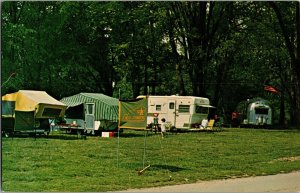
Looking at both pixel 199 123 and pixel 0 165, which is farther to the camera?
pixel 199 123

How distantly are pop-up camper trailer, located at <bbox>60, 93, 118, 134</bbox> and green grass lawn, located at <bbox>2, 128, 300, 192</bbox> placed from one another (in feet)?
17.5

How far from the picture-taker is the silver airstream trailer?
43.0 metres

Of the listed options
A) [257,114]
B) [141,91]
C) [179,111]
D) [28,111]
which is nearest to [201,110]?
[179,111]

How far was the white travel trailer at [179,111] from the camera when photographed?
2902cm

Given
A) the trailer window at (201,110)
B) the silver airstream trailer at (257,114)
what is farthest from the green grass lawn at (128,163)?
the silver airstream trailer at (257,114)

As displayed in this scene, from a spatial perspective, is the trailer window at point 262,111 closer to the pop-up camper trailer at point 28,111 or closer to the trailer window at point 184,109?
the trailer window at point 184,109

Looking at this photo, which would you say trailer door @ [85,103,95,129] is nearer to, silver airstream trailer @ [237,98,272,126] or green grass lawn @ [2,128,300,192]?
green grass lawn @ [2,128,300,192]

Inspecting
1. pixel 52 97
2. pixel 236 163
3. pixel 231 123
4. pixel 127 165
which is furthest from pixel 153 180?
pixel 231 123

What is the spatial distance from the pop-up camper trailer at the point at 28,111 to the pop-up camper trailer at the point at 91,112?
279cm

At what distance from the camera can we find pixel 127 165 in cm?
1375

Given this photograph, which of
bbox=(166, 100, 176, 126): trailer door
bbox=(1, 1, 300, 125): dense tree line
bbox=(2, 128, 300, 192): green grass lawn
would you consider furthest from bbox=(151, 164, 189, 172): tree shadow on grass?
bbox=(166, 100, 176, 126): trailer door

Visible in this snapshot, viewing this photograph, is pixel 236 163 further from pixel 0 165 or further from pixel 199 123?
pixel 199 123

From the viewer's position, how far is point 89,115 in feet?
83.7

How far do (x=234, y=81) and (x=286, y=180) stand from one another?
28850 mm
